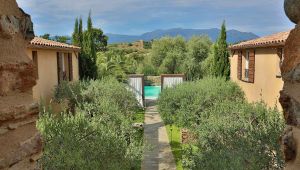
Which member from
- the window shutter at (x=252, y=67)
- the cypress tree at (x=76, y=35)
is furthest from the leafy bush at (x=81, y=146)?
the cypress tree at (x=76, y=35)

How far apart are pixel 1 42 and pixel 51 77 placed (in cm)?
1281

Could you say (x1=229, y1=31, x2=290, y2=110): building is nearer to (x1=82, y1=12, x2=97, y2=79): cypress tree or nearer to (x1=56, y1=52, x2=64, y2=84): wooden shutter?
(x1=56, y1=52, x2=64, y2=84): wooden shutter

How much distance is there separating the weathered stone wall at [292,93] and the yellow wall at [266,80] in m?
9.48

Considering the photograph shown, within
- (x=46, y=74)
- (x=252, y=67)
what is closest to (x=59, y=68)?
(x=46, y=74)

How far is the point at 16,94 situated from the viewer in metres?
1.91

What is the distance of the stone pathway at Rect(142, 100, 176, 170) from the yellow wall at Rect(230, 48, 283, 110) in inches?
158

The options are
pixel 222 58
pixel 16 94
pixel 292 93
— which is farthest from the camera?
pixel 222 58

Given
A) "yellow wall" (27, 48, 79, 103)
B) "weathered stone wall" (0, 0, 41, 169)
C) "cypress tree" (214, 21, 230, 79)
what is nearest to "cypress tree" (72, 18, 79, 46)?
"yellow wall" (27, 48, 79, 103)

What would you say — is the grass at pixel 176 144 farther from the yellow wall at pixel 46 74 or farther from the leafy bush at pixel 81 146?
the yellow wall at pixel 46 74

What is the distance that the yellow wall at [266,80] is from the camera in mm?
11680

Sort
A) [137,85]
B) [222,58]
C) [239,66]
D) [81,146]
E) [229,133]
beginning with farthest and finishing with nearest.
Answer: [137,85] < [222,58] < [239,66] < [229,133] < [81,146]

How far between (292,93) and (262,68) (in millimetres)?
11974

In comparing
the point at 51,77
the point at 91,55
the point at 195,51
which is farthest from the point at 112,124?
the point at 195,51

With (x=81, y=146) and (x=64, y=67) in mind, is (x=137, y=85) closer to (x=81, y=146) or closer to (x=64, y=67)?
(x=64, y=67)
